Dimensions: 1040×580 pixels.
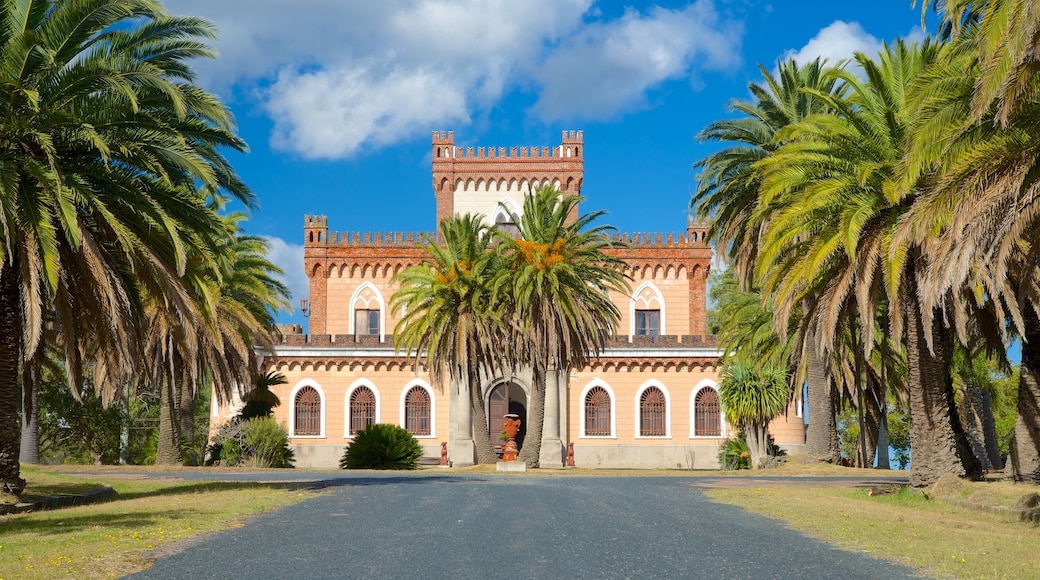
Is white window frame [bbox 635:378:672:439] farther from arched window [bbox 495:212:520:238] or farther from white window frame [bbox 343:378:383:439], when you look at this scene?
arched window [bbox 495:212:520:238]

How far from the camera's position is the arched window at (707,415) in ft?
153

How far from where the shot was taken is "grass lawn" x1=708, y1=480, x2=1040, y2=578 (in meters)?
10.4

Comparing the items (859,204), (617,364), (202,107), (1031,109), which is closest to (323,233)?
(617,364)

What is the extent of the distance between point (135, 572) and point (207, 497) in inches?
351

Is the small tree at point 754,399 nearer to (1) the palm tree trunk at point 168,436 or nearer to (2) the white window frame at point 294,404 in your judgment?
(1) the palm tree trunk at point 168,436

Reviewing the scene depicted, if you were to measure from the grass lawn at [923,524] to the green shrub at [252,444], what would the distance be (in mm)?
18726

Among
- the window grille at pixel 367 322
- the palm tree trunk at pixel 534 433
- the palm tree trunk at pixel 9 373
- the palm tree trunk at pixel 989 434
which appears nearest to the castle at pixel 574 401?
the window grille at pixel 367 322

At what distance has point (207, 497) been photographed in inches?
719

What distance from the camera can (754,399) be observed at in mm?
35094

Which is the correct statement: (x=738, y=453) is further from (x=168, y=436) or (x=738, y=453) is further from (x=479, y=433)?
(x=168, y=436)

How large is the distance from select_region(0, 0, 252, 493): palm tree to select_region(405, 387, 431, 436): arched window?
28991mm

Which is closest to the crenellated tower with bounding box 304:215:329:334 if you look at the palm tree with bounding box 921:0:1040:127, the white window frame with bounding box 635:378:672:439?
the white window frame with bounding box 635:378:672:439

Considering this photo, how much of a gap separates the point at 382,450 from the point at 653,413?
15.8 meters

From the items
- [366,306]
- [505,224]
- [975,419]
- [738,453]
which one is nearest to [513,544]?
[738,453]
